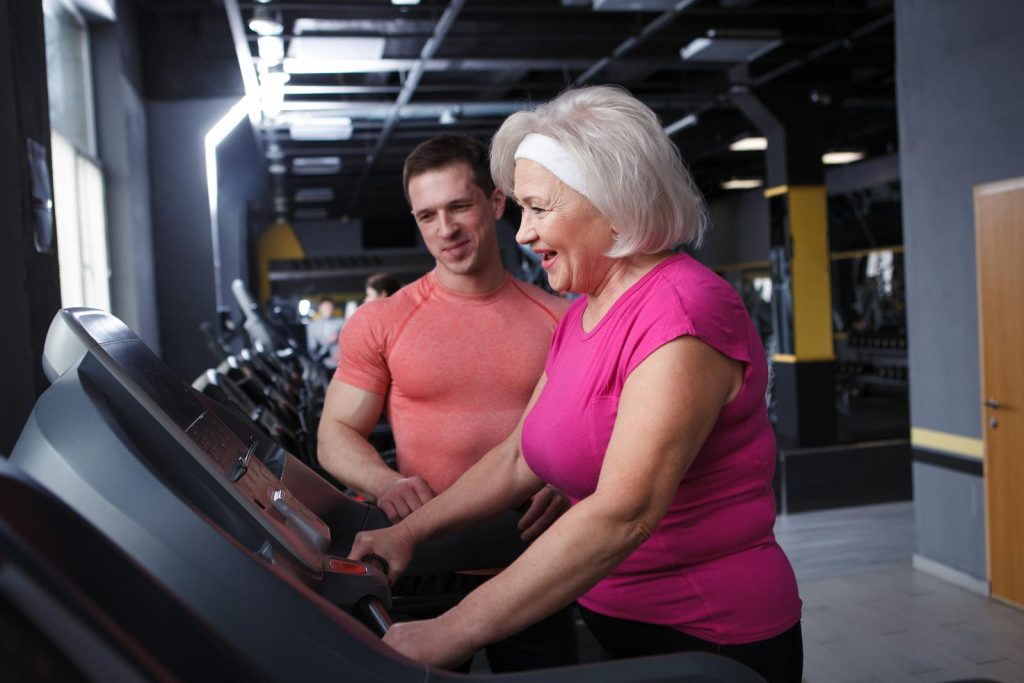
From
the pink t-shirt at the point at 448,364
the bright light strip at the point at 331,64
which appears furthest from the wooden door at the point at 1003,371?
the bright light strip at the point at 331,64

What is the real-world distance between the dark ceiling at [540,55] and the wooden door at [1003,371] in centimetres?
195

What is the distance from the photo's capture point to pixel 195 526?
69 cm

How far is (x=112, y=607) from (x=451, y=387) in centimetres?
138

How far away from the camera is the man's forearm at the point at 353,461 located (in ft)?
6.02

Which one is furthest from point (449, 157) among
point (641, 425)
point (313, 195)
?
point (313, 195)

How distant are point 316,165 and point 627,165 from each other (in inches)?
524

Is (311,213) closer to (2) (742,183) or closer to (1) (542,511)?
(2) (742,183)

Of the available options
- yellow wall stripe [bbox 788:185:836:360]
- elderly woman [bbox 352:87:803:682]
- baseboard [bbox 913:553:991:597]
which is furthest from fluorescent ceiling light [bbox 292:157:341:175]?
elderly woman [bbox 352:87:803:682]

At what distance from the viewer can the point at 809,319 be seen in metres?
8.31

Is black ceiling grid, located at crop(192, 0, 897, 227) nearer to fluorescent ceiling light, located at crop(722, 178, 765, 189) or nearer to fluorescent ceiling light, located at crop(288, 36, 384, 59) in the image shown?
fluorescent ceiling light, located at crop(288, 36, 384, 59)

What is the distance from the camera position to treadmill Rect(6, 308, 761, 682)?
2.25ft

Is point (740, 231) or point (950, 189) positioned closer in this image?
point (950, 189)

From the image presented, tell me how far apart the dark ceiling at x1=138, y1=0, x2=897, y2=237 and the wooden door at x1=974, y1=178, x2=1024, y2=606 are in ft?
6.40

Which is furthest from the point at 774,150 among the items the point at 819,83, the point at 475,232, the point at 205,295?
the point at 475,232
